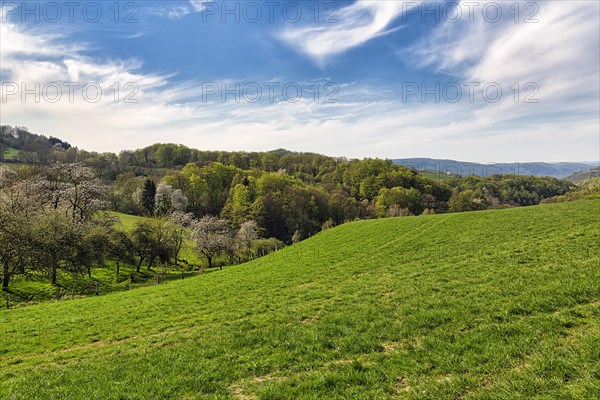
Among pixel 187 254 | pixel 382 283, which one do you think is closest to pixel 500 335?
pixel 382 283

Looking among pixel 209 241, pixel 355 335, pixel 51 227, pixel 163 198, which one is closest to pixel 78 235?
pixel 51 227

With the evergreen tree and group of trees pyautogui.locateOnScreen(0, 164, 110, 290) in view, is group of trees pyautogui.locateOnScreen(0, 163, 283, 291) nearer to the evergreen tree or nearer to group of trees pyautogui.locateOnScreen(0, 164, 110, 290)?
group of trees pyautogui.locateOnScreen(0, 164, 110, 290)

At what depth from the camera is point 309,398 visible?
7.76m

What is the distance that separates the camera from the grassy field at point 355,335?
776 cm

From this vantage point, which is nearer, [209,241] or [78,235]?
[78,235]

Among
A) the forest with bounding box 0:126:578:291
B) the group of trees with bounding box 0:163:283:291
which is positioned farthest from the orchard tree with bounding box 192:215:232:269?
the forest with bounding box 0:126:578:291

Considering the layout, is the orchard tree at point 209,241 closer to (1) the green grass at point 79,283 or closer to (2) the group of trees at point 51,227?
(1) the green grass at point 79,283

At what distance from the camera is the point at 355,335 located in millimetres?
11234

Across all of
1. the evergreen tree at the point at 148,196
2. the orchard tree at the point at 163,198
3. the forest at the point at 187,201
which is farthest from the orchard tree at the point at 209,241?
the evergreen tree at the point at 148,196

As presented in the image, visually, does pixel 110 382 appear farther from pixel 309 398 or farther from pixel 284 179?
pixel 284 179

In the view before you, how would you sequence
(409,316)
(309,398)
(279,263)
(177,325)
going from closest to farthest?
(309,398) < (409,316) < (177,325) < (279,263)

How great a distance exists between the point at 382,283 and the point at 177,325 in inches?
437

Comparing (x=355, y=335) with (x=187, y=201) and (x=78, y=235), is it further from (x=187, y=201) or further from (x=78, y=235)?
(x=187, y=201)

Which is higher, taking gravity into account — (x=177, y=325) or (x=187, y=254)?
(x=177, y=325)
